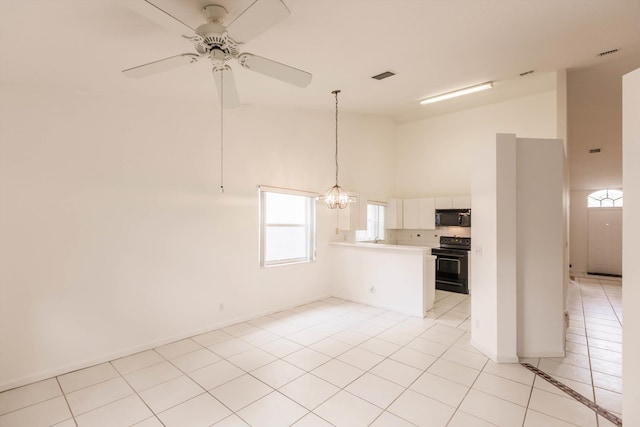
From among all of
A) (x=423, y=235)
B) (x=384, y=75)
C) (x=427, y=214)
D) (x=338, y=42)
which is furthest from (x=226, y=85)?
(x=423, y=235)

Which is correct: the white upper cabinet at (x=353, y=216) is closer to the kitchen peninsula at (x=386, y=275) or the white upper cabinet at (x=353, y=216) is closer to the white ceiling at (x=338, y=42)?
the kitchen peninsula at (x=386, y=275)

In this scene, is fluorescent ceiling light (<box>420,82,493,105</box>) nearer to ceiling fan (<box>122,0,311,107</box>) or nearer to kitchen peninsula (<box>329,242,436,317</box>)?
kitchen peninsula (<box>329,242,436,317</box>)

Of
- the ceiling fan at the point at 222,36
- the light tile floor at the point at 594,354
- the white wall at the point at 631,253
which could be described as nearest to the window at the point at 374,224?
the light tile floor at the point at 594,354

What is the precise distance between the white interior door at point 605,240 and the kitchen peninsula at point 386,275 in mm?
7386

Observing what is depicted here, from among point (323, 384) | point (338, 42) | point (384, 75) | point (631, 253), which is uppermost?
point (384, 75)

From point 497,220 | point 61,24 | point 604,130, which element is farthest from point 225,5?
point 604,130

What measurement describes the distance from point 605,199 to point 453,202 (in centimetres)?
599

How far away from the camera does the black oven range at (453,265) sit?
20.6 feet

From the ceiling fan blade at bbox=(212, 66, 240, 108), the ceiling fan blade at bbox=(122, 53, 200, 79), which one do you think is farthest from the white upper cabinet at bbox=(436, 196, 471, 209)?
the ceiling fan blade at bbox=(122, 53, 200, 79)

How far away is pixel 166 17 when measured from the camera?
1.69m

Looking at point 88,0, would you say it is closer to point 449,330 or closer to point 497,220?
point 497,220

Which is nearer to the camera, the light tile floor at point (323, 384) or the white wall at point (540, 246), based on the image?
the light tile floor at point (323, 384)

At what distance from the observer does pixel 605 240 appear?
29.0ft

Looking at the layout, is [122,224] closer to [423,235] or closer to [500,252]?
[500,252]
